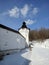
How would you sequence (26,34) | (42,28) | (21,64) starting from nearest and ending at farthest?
(21,64) → (26,34) → (42,28)

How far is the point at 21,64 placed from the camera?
8789 mm

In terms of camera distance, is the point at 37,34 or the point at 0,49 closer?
the point at 0,49

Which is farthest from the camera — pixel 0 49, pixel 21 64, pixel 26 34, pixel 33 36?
pixel 33 36

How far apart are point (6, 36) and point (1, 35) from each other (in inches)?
55.5

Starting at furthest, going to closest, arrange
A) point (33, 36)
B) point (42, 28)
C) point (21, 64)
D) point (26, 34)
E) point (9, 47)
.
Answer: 1. point (42, 28)
2. point (33, 36)
3. point (26, 34)
4. point (9, 47)
5. point (21, 64)

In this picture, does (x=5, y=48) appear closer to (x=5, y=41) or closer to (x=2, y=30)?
(x=5, y=41)

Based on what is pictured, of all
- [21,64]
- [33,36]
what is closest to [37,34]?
[33,36]

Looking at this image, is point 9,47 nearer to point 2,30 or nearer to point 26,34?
point 2,30

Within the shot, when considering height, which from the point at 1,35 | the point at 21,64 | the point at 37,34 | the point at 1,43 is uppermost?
the point at 37,34

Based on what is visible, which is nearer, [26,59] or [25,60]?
[25,60]

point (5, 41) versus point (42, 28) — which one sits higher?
point (42, 28)

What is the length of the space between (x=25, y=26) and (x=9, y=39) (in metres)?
25.2

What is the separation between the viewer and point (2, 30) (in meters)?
15.3

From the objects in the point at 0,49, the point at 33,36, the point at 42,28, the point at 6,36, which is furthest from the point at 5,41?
the point at 42,28
